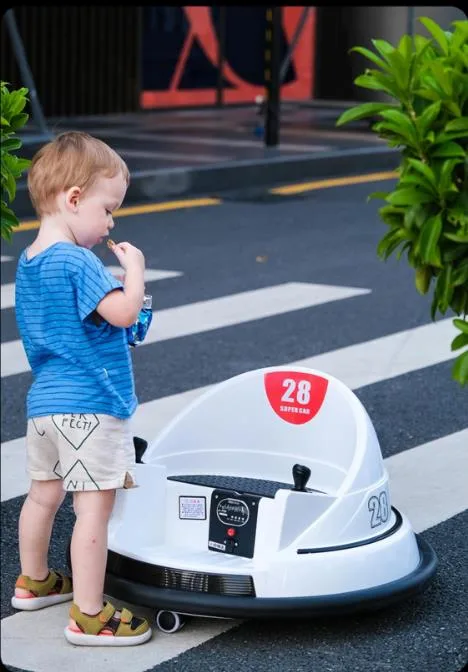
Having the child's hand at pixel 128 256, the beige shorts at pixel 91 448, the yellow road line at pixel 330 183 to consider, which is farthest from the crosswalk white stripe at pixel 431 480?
the yellow road line at pixel 330 183

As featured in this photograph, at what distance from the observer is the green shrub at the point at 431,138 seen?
2787 mm

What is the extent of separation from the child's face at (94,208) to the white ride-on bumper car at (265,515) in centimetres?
64

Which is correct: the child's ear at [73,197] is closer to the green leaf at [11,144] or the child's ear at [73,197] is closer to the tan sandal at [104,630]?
the green leaf at [11,144]

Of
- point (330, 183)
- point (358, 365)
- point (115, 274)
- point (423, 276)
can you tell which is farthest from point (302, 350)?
point (330, 183)

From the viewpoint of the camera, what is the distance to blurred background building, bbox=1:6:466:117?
1794cm

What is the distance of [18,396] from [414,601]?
2.82 metres

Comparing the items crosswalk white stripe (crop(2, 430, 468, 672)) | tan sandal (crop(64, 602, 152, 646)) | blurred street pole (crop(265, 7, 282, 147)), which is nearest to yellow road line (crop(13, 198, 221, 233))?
blurred street pole (crop(265, 7, 282, 147))

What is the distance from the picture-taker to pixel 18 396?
6.30 metres

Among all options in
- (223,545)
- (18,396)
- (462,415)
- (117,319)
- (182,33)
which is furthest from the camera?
(182,33)

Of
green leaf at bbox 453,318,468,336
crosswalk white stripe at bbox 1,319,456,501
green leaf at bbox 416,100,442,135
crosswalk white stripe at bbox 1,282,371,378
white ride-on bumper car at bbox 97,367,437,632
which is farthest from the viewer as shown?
crosswalk white stripe at bbox 1,282,371,378

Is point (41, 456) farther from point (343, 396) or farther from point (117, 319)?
point (343, 396)

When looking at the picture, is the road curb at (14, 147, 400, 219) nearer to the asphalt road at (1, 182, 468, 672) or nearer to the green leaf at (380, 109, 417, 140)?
the asphalt road at (1, 182, 468, 672)

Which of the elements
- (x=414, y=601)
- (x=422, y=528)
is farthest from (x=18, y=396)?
(x=414, y=601)

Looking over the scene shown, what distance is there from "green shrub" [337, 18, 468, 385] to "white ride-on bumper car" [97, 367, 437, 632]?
868 mm
